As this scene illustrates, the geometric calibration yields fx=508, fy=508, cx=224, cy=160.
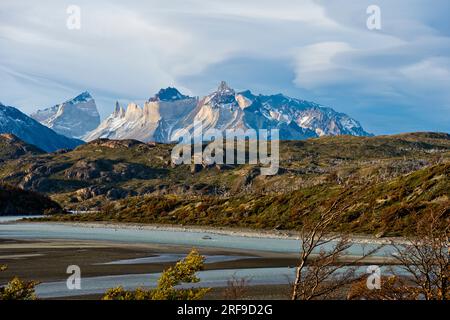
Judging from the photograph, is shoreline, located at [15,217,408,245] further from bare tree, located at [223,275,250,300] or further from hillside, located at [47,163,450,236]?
bare tree, located at [223,275,250,300]

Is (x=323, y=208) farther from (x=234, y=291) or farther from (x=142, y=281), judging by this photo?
(x=234, y=291)

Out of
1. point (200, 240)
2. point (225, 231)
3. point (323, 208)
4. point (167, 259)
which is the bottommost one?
point (225, 231)

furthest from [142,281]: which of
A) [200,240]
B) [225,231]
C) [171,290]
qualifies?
[225,231]

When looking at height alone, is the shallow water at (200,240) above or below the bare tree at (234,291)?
below

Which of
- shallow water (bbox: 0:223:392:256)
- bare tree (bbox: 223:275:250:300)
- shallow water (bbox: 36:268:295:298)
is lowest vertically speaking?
shallow water (bbox: 0:223:392:256)

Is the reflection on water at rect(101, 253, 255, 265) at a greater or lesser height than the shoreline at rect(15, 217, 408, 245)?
greater

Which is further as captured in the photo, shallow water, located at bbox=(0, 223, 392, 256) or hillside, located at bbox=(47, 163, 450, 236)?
hillside, located at bbox=(47, 163, 450, 236)

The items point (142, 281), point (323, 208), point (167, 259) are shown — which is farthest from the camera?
point (323, 208)

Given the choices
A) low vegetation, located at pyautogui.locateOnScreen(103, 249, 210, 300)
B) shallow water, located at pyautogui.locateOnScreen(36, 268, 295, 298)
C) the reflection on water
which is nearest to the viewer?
low vegetation, located at pyautogui.locateOnScreen(103, 249, 210, 300)

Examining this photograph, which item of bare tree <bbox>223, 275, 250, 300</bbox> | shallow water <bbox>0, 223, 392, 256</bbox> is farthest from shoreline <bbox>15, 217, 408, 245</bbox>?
bare tree <bbox>223, 275, 250, 300</bbox>

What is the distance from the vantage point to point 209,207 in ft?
602

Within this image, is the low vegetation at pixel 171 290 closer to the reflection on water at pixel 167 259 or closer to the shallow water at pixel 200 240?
the reflection on water at pixel 167 259

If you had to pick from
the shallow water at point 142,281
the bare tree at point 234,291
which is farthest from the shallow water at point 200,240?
the bare tree at point 234,291

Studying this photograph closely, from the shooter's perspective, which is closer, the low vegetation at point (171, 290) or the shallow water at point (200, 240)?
the low vegetation at point (171, 290)
